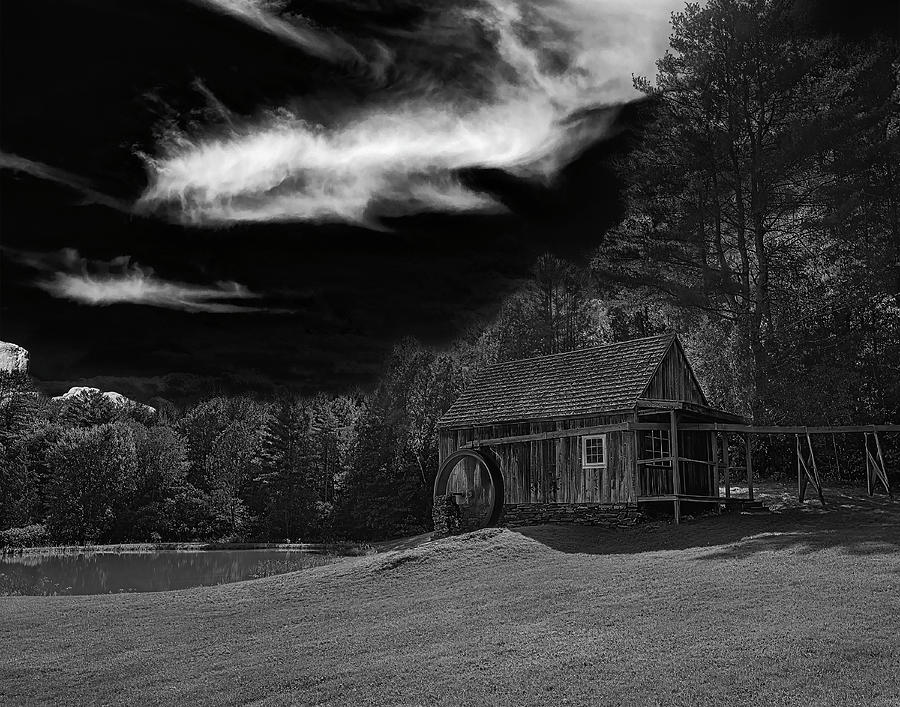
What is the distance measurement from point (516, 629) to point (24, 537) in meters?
49.1

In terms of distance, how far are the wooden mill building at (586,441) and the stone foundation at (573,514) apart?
0.04 metres

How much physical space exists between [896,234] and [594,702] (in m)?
28.7

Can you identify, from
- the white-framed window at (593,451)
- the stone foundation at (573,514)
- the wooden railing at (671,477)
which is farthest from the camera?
the white-framed window at (593,451)

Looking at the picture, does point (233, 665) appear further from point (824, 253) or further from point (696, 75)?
point (696, 75)

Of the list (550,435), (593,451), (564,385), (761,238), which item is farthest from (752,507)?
(761,238)

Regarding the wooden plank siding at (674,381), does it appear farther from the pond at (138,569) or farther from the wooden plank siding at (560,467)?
the pond at (138,569)

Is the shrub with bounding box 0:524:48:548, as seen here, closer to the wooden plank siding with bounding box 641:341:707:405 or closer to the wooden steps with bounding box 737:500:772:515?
the wooden plank siding with bounding box 641:341:707:405

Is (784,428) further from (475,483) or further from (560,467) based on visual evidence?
(475,483)

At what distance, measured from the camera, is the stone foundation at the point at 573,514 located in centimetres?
2634

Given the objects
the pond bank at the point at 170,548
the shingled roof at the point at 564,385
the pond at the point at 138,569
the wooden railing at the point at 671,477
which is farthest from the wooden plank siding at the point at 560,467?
the pond bank at the point at 170,548

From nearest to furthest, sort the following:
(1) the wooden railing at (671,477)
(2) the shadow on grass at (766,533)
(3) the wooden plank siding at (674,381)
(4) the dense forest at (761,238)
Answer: (2) the shadow on grass at (766,533)
(1) the wooden railing at (671,477)
(3) the wooden plank siding at (674,381)
(4) the dense forest at (761,238)

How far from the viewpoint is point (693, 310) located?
120 feet

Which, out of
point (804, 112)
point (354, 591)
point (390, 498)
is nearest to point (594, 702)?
point (354, 591)

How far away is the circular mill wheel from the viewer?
29.1 metres
